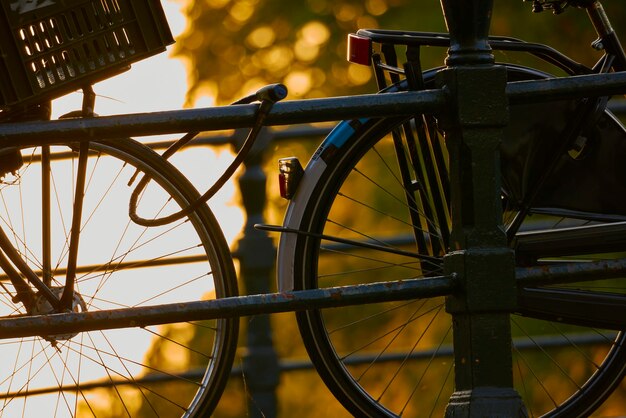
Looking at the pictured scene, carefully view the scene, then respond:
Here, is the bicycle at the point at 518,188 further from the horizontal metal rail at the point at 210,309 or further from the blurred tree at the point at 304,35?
the blurred tree at the point at 304,35

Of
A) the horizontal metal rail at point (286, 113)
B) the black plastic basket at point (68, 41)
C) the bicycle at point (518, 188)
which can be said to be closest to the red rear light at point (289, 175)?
the bicycle at point (518, 188)

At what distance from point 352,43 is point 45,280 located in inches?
34.6

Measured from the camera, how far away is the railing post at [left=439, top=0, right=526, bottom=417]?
7.40 feet

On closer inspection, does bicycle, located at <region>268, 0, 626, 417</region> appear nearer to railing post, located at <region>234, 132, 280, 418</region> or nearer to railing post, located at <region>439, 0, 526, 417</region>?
railing post, located at <region>439, 0, 526, 417</region>

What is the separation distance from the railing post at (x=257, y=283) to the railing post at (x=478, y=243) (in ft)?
5.86

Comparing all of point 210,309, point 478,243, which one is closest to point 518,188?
point 478,243

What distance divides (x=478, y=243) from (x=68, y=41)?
0.86 meters

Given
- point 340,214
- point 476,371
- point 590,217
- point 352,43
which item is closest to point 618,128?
point 590,217

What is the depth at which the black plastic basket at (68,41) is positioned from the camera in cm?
232


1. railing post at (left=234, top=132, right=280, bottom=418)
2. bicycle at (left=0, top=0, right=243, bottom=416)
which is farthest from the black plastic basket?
railing post at (left=234, top=132, right=280, bottom=418)

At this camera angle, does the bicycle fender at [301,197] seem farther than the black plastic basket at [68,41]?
Yes

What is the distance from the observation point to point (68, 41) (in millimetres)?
2383

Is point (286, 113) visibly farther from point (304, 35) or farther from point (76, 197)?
point (304, 35)

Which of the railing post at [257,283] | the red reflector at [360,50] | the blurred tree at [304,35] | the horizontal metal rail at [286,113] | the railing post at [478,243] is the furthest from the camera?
the blurred tree at [304,35]
